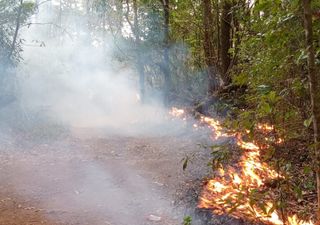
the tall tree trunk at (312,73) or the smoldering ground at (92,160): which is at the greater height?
the tall tree trunk at (312,73)

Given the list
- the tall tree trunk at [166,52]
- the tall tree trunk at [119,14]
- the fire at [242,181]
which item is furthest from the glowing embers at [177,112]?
the fire at [242,181]

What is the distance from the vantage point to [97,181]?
6430 mm

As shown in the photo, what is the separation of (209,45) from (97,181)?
6.93m

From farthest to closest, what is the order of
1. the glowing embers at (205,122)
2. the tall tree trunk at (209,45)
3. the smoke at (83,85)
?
1. the smoke at (83,85)
2. the tall tree trunk at (209,45)
3. the glowing embers at (205,122)

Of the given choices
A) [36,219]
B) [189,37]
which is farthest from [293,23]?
[189,37]

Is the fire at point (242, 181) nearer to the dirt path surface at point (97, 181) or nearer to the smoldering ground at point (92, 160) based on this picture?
the dirt path surface at point (97, 181)

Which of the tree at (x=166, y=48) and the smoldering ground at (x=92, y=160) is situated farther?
the tree at (x=166, y=48)

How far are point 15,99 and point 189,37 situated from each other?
7042mm

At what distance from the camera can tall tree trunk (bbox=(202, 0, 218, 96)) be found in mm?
11133

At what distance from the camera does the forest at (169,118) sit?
257 cm

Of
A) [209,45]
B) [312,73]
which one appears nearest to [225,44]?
[209,45]

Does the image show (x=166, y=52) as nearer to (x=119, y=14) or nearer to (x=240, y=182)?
(x=119, y=14)

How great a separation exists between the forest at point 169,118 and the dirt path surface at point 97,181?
0.03m

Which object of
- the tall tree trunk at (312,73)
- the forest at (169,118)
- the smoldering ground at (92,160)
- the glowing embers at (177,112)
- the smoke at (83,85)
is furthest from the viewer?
the smoke at (83,85)
